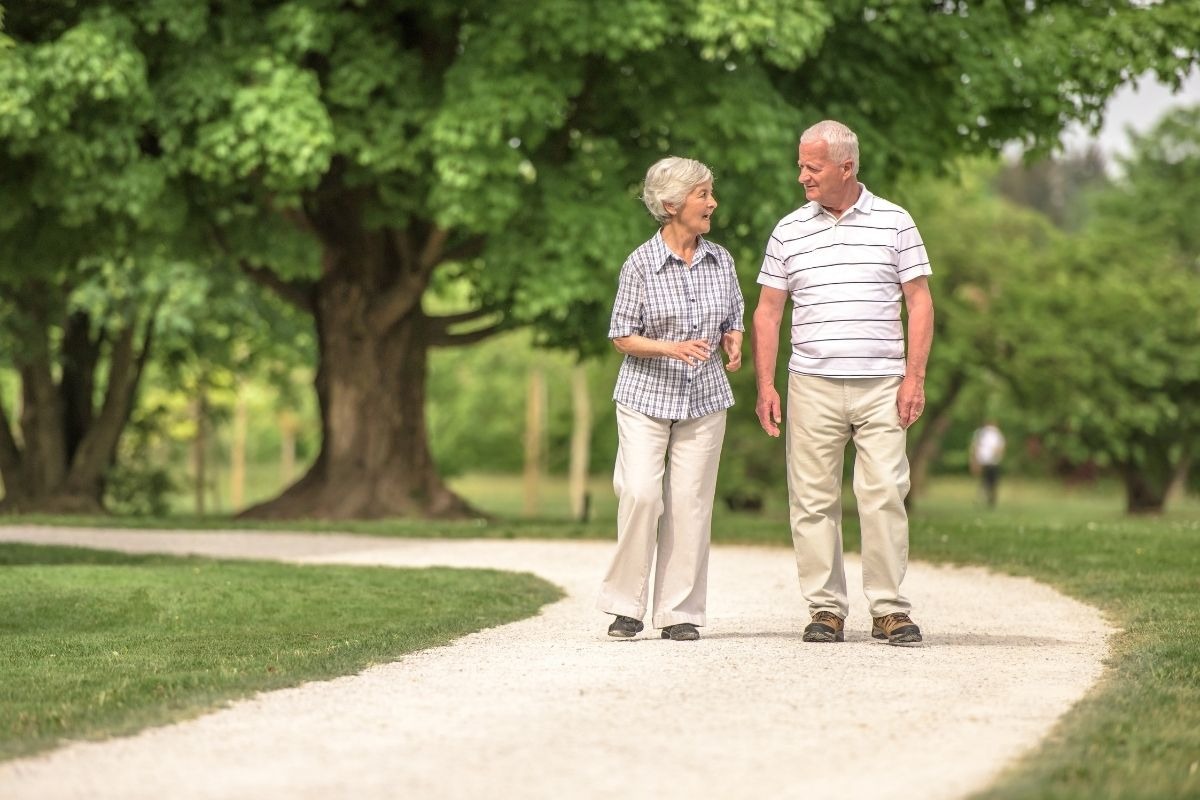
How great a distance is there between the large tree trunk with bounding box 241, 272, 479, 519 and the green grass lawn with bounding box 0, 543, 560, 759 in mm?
7493

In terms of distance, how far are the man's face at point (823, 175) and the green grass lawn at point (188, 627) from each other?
270 centimetres

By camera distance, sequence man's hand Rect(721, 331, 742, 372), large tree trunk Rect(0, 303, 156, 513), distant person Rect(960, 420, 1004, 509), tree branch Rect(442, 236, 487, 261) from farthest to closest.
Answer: distant person Rect(960, 420, 1004, 509) < large tree trunk Rect(0, 303, 156, 513) < tree branch Rect(442, 236, 487, 261) < man's hand Rect(721, 331, 742, 372)

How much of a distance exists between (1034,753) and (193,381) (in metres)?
28.6

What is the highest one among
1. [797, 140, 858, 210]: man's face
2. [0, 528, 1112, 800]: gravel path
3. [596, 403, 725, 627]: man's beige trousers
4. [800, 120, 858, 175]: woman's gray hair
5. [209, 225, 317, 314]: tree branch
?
[209, 225, 317, 314]: tree branch

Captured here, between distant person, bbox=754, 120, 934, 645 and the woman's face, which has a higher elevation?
the woman's face

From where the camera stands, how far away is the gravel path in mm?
→ 5418

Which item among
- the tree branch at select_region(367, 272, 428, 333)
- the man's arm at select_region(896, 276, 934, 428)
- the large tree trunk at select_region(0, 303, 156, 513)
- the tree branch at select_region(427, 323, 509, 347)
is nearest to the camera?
the man's arm at select_region(896, 276, 934, 428)

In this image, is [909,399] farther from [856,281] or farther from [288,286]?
[288,286]

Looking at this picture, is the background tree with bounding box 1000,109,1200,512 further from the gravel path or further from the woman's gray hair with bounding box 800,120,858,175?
the woman's gray hair with bounding box 800,120,858,175

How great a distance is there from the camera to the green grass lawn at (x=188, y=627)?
701 cm

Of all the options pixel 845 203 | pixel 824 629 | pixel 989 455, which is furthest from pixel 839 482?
pixel 989 455

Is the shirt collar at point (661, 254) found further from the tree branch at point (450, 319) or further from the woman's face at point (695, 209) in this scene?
the tree branch at point (450, 319)

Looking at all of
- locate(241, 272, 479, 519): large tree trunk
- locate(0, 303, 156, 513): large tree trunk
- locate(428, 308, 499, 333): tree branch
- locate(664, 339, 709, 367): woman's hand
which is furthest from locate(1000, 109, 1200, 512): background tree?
locate(664, 339, 709, 367): woman's hand

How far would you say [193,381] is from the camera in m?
33.2
